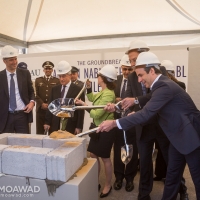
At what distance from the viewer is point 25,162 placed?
1479 mm

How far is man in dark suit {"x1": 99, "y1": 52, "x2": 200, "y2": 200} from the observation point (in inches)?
67.7

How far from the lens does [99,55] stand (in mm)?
4363

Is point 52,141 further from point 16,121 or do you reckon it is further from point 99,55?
point 99,55

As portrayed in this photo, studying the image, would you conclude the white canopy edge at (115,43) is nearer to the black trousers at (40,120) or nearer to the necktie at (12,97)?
the black trousers at (40,120)

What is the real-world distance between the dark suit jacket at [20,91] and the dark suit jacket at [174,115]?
4.91ft

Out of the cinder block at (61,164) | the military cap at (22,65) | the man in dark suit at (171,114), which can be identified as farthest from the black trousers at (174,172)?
the military cap at (22,65)

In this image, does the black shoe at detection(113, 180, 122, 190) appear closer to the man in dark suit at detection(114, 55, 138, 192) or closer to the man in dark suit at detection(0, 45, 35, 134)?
the man in dark suit at detection(114, 55, 138, 192)

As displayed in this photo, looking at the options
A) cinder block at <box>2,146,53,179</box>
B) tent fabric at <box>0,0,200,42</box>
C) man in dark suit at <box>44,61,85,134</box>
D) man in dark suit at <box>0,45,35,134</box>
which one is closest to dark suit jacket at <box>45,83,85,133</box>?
man in dark suit at <box>44,61,85,134</box>

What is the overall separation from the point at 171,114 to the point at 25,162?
1146mm

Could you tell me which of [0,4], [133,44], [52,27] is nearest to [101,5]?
[52,27]

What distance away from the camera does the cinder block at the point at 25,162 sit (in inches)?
57.2

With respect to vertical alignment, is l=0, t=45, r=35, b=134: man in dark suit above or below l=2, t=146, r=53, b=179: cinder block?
above

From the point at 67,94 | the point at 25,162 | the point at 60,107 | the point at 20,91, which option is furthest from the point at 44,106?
the point at 25,162

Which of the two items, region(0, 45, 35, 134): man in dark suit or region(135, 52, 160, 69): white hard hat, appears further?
region(0, 45, 35, 134): man in dark suit
